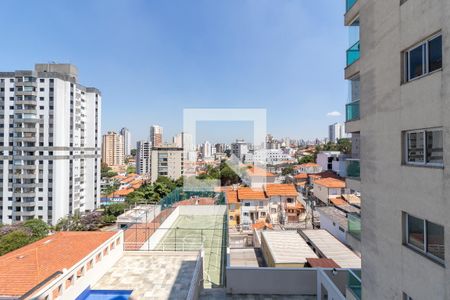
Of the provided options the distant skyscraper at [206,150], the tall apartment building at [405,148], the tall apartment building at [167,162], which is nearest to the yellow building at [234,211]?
the tall apartment building at [405,148]

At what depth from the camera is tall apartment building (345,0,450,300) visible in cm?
214

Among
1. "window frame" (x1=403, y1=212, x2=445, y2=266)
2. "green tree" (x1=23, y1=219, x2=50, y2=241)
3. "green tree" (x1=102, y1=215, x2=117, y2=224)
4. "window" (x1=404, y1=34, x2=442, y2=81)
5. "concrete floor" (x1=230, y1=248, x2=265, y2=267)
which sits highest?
"window" (x1=404, y1=34, x2=442, y2=81)

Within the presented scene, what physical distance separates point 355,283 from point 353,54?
12.6 feet

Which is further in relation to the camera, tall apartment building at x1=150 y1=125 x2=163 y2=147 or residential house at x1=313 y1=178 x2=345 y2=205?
tall apartment building at x1=150 y1=125 x2=163 y2=147

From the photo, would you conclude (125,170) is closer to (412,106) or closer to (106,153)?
(106,153)

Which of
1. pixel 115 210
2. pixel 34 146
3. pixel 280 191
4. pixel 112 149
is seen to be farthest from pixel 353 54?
pixel 112 149

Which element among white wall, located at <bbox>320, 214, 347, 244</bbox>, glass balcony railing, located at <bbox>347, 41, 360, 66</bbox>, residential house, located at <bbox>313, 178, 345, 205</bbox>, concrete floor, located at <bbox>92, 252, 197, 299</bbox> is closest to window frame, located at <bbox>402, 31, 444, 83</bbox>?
glass balcony railing, located at <bbox>347, 41, 360, 66</bbox>

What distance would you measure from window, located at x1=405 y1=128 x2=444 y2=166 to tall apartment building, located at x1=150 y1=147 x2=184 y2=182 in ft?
140

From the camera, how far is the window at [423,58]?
2231mm

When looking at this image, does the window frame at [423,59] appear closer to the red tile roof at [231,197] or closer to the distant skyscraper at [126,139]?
the red tile roof at [231,197]

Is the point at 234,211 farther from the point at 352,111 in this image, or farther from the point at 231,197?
the point at 352,111

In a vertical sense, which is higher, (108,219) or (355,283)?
(355,283)

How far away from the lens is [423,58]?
94.8 inches

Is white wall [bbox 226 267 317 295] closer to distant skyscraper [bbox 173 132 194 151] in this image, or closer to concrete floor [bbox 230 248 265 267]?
concrete floor [bbox 230 248 265 267]
